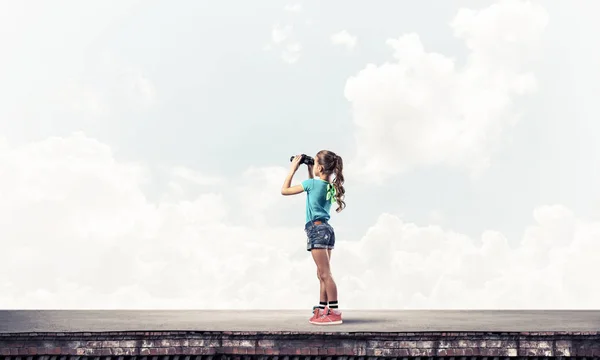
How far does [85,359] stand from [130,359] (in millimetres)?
520

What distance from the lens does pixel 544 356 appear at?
909cm

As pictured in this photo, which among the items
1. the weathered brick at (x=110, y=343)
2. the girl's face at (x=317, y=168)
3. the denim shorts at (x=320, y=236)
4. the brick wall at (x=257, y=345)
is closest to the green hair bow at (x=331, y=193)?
the girl's face at (x=317, y=168)

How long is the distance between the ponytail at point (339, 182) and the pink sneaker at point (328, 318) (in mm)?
1392

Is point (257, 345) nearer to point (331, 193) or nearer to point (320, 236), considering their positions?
point (320, 236)

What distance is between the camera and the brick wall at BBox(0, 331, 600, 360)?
8898mm

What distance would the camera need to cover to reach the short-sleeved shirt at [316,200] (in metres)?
10.8

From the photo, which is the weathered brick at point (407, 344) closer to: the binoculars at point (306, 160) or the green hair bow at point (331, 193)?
the green hair bow at point (331, 193)

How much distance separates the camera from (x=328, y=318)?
10578mm

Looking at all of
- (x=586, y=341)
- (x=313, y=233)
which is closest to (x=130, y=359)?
(x=313, y=233)

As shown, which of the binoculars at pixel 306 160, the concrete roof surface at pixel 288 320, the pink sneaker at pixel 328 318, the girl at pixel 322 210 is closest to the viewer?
the concrete roof surface at pixel 288 320

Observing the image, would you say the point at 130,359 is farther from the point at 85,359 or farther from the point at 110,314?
the point at 110,314

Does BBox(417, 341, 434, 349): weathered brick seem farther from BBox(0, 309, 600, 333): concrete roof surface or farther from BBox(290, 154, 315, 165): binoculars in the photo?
BBox(290, 154, 315, 165): binoculars

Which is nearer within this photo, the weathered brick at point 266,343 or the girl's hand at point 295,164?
the weathered brick at point 266,343

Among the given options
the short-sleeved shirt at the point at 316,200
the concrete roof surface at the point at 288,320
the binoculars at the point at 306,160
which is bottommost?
the concrete roof surface at the point at 288,320
